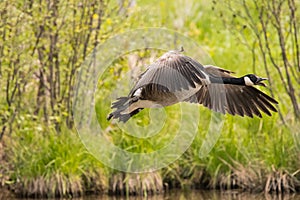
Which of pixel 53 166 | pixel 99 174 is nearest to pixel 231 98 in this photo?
pixel 99 174

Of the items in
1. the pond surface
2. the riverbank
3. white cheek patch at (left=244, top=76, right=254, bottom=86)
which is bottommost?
the pond surface

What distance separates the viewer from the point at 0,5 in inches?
359

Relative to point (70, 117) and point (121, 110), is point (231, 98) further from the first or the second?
point (70, 117)

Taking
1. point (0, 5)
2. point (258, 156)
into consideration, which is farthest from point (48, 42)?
point (258, 156)

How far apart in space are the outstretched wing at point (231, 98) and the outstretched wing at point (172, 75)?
79 centimetres

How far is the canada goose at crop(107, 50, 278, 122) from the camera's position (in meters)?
7.04

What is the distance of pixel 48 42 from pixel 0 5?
1.48 m

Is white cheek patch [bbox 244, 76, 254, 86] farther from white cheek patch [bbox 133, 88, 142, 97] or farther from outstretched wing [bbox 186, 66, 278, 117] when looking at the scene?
white cheek patch [bbox 133, 88, 142, 97]

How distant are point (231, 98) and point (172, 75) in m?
1.41

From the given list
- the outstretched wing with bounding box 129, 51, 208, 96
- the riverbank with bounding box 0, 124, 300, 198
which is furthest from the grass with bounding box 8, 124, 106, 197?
the outstretched wing with bounding box 129, 51, 208, 96

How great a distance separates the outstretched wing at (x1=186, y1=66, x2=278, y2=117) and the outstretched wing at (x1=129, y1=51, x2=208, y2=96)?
79 centimetres

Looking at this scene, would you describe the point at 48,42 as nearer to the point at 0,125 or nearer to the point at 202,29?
the point at 0,125

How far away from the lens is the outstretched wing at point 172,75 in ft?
22.9

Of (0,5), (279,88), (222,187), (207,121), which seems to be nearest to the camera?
(0,5)
